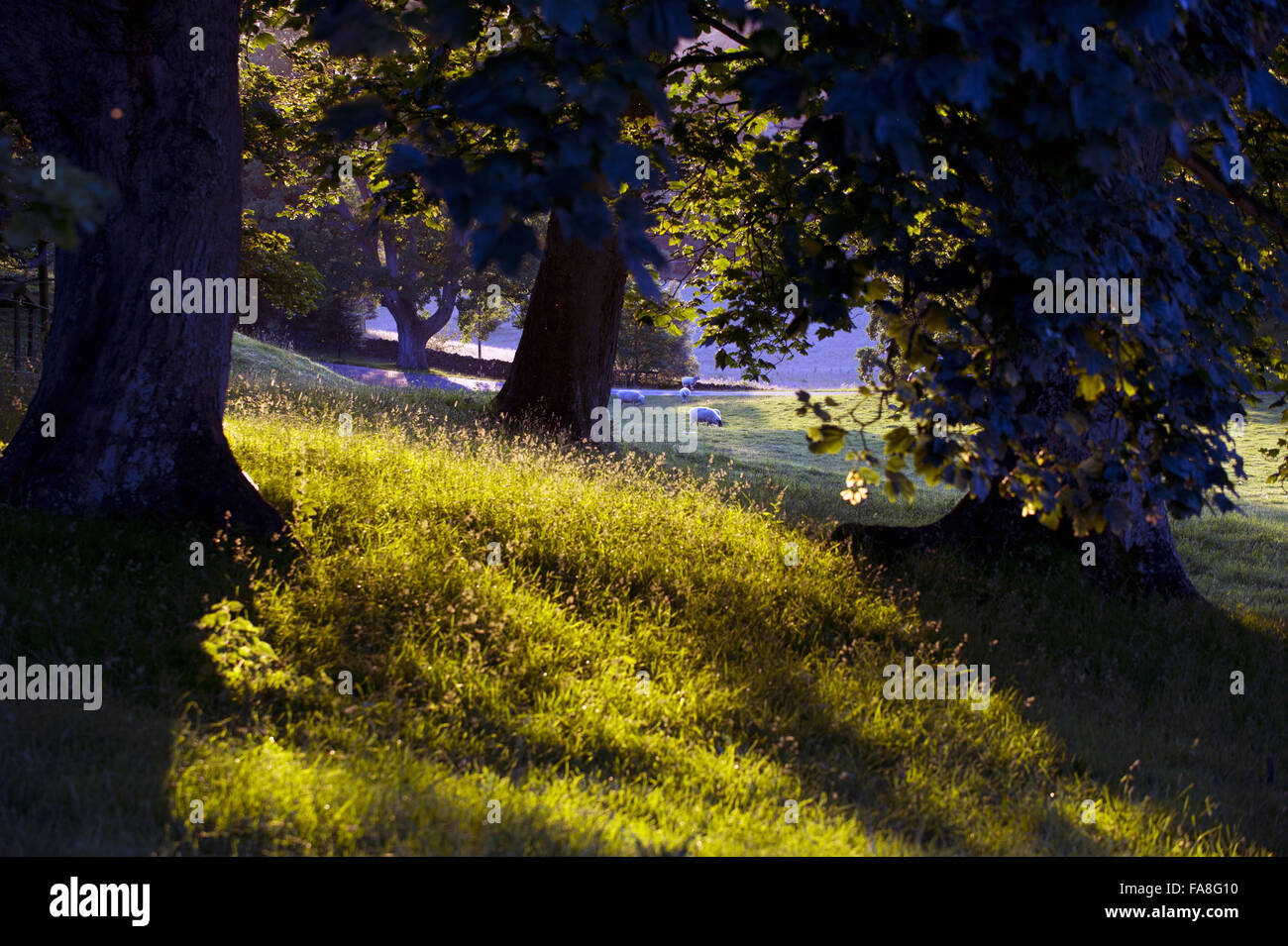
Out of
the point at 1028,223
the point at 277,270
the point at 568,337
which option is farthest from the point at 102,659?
the point at 277,270

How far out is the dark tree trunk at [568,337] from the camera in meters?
13.3

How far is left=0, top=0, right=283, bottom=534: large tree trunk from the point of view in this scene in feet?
20.5

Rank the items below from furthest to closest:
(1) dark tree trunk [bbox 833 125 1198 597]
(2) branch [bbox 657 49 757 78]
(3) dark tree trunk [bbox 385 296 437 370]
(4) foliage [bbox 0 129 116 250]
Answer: (3) dark tree trunk [bbox 385 296 437 370] → (2) branch [bbox 657 49 757 78] → (1) dark tree trunk [bbox 833 125 1198 597] → (4) foliage [bbox 0 129 116 250]

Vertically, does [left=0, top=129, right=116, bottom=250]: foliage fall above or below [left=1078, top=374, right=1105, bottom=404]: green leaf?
above

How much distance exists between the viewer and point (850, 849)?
3928 mm

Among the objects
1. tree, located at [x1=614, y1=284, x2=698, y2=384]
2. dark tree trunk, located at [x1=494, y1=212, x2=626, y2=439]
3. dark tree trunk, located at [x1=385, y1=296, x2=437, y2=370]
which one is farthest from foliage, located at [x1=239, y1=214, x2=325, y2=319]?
tree, located at [x1=614, y1=284, x2=698, y2=384]

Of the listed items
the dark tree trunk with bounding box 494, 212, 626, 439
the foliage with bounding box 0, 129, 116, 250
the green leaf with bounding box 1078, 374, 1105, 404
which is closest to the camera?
the foliage with bounding box 0, 129, 116, 250

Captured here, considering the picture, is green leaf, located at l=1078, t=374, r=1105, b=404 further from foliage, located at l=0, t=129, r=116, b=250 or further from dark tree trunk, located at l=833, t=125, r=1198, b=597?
foliage, located at l=0, t=129, r=116, b=250

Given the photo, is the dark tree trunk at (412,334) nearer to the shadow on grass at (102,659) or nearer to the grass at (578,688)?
the grass at (578,688)

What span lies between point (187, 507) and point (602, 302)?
8121 mm

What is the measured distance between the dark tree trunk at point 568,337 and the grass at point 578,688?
4717 millimetres

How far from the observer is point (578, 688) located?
16.9 ft

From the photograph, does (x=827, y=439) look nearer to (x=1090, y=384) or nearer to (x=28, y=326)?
(x=1090, y=384)

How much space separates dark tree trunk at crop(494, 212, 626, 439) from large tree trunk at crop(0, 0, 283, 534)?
691 centimetres
